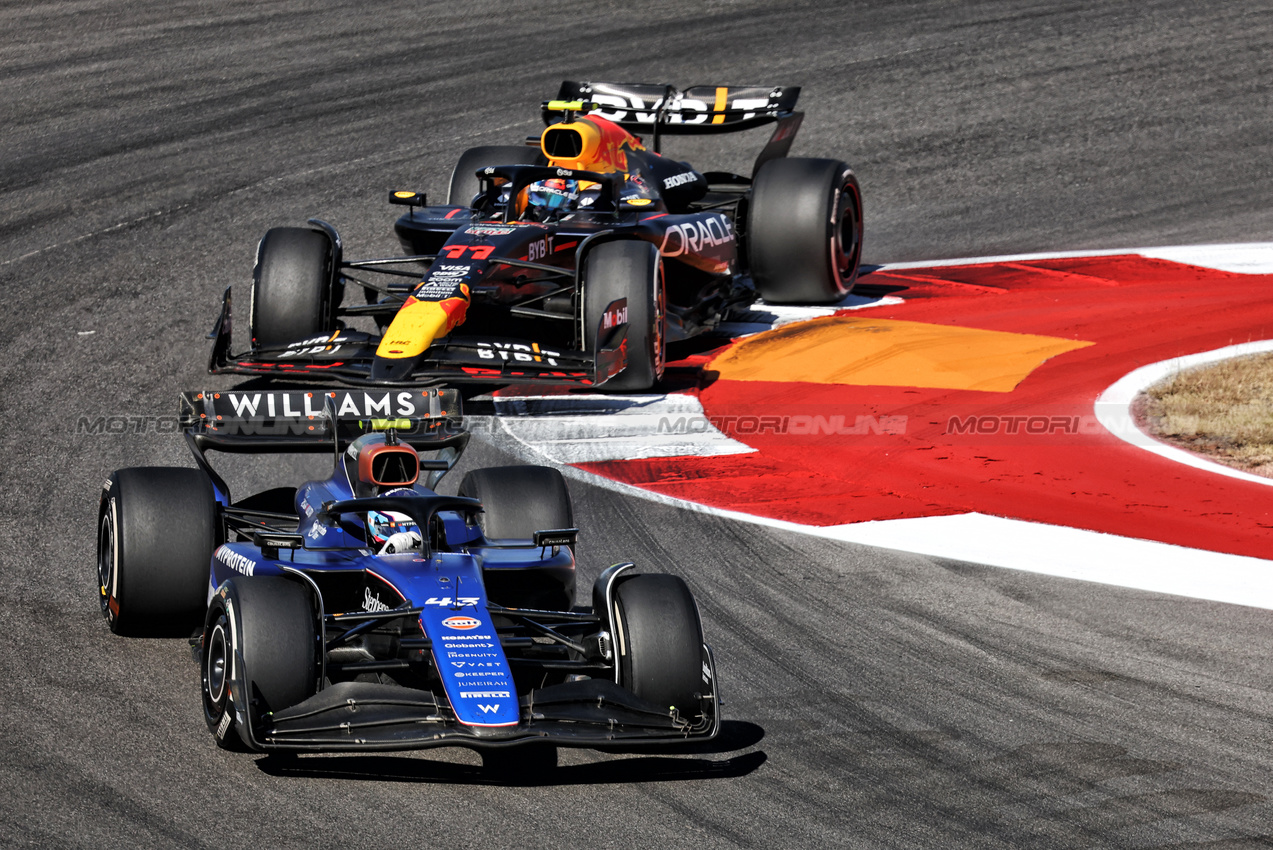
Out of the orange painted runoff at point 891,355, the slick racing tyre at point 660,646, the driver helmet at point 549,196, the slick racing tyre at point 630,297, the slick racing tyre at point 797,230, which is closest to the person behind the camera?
the slick racing tyre at point 660,646

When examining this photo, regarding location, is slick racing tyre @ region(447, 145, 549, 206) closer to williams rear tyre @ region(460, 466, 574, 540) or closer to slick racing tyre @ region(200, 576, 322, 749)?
williams rear tyre @ region(460, 466, 574, 540)

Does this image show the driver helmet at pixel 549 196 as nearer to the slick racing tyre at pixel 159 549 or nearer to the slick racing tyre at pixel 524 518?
the slick racing tyre at pixel 524 518

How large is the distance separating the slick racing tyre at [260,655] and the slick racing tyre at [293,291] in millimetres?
6265

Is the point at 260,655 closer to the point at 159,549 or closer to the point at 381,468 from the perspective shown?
the point at 381,468

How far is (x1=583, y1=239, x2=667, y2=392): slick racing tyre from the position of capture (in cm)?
1188

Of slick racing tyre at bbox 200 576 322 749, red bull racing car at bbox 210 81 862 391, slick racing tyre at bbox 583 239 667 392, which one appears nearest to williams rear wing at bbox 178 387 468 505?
slick racing tyre at bbox 200 576 322 749

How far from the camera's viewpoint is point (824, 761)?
6.43 metres

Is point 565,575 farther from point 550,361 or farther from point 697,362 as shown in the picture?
point 697,362

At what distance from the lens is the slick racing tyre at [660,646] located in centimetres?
638

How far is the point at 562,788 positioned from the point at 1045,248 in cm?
1241

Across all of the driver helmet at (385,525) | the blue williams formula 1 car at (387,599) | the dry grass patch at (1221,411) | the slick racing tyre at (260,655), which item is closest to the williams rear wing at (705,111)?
the dry grass patch at (1221,411)

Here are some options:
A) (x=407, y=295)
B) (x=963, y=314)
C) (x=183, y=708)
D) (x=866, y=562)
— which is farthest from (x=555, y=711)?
(x=963, y=314)

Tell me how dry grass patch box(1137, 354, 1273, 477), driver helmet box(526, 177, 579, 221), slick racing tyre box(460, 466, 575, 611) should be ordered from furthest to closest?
driver helmet box(526, 177, 579, 221) < dry grass patch box(1137, 354, 1273, 477) < slick racing tyre box(460, 466, 575, 611)

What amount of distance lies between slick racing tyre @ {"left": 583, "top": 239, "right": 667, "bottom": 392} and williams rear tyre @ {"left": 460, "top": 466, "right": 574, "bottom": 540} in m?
3.89
